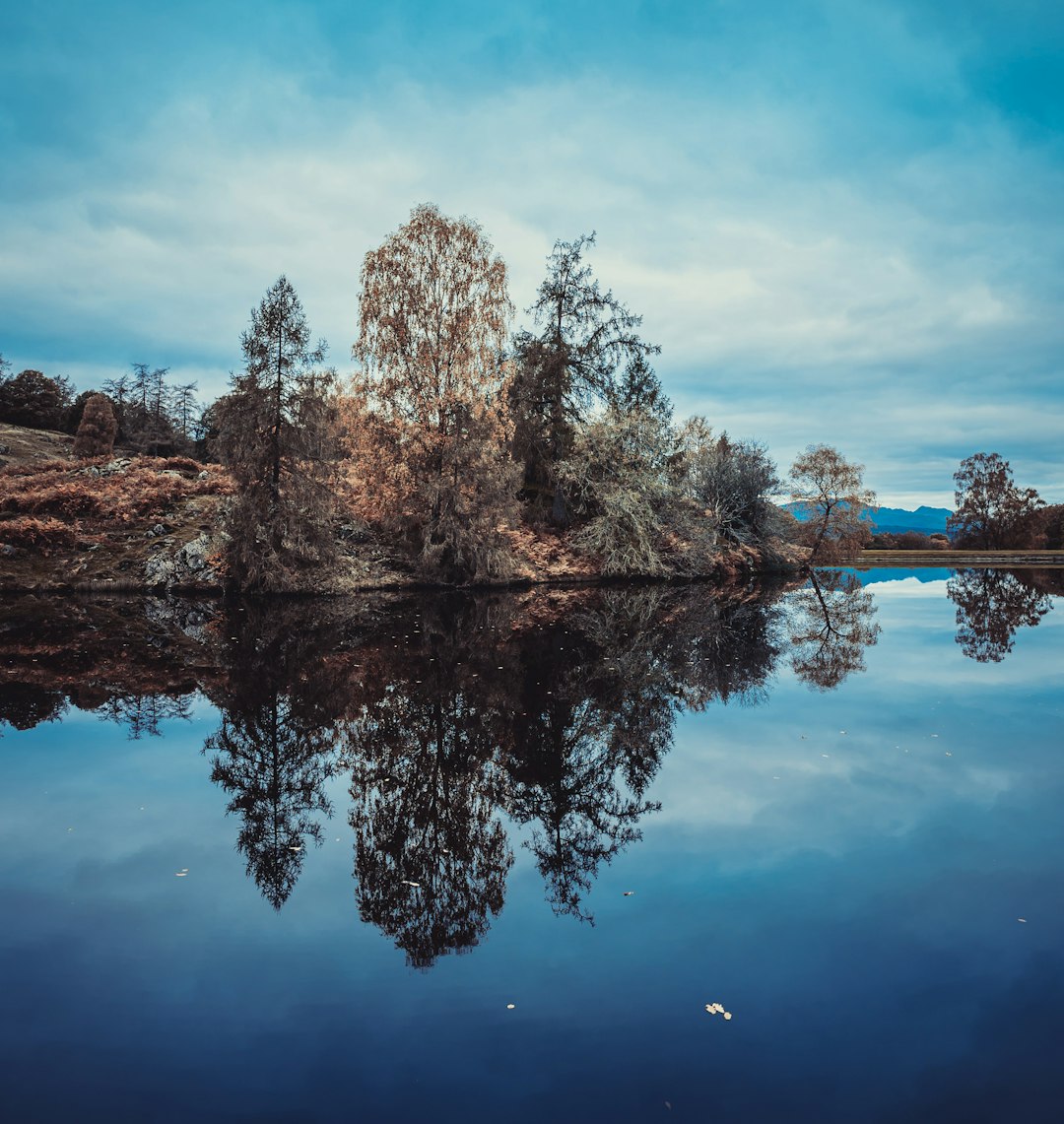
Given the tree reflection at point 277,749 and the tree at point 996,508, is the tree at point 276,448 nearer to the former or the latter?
the tree reflection at point 277,749

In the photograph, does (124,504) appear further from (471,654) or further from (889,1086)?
(889,1086)

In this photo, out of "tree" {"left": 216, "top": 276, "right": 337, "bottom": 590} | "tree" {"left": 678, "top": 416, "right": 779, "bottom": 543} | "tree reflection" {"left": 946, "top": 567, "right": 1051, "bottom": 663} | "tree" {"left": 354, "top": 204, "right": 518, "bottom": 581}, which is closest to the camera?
"tree reflection" {"left": 946, "top": 567, "right": 1051, "bottom": 663}

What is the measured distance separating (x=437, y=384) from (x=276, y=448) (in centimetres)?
599

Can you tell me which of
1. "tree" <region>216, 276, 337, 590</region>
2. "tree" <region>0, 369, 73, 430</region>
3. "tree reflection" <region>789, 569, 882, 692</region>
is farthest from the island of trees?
"tree" <region>0, 369, 73, 430</region>

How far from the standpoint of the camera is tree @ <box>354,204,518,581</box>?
78.2ft

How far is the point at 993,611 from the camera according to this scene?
66.1ft

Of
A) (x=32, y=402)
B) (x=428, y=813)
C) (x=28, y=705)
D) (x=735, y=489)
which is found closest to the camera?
(x=428, y=813)

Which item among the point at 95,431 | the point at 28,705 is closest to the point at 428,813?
the point at 28,705

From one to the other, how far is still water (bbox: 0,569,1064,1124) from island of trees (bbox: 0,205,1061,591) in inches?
534

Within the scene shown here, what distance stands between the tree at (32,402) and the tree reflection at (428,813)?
190 ft

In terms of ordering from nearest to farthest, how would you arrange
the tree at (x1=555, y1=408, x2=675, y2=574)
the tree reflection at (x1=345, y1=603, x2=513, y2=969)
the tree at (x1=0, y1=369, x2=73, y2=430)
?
the tree reflection at (x1=345, y1=603, x2=513, y2=969) < the tree at (x1=555, y1=408, x2=675, y2=574) < the tree at (x1=0, y1=369, x2=73, y2=430)

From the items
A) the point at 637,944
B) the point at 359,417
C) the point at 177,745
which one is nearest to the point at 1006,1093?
the point at 637,944

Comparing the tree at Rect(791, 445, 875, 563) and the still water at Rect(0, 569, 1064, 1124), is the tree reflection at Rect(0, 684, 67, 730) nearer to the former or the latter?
the still water at Rect(0, 569, 1064, 1124)

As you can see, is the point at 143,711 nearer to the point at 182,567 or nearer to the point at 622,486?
the point at 182,567
